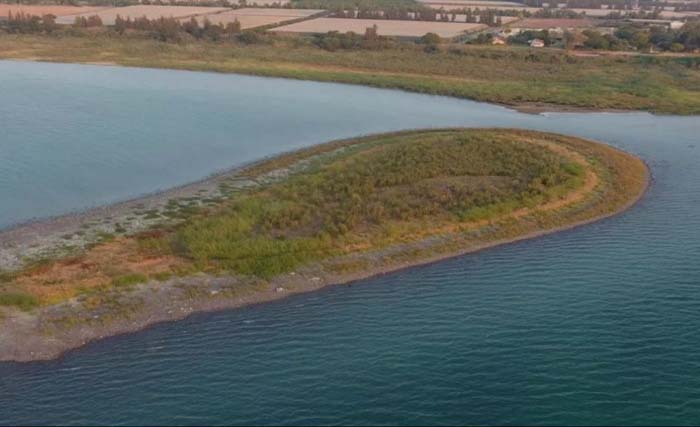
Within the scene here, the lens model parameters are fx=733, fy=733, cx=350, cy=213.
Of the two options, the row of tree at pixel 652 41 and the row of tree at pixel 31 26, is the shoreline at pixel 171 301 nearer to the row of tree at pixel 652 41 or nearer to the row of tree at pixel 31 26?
the row of tree at pixel 652 41

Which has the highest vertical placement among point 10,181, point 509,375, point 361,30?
point 361,30

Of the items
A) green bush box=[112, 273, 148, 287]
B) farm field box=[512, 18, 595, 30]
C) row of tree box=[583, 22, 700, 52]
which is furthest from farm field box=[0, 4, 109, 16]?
green bush box=[112, 273, 148, 287]

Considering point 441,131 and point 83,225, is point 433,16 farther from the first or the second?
point 83,225

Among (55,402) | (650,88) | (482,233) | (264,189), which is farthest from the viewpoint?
(650,88)

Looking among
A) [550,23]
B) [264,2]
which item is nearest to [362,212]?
[550,23]

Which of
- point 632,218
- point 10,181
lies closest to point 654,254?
point 632,218

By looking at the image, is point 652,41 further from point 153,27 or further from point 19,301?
point 19,301
